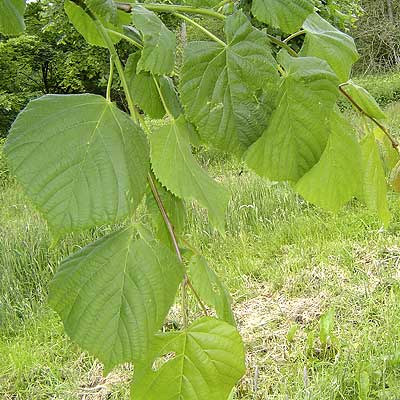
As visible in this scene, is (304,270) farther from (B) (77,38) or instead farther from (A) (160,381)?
(B) (77,38)

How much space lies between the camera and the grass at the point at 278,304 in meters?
1.91

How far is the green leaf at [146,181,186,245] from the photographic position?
0.48m

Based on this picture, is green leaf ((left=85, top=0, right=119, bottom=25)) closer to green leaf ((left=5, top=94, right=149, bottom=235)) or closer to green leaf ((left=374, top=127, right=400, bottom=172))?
green leaf ((left=5, top=94, right=149, bottom=235))

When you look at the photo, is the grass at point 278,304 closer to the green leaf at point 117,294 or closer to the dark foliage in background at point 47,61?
the green leaf at point 117,294

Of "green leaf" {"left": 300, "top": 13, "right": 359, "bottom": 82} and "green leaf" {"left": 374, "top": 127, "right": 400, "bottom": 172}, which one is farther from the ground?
"green leaf" {"left": 300, "top": 13, "right": 359, "bottom": 82}

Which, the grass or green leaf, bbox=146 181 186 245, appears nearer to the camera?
green leaf, bbox=146 181 186 245

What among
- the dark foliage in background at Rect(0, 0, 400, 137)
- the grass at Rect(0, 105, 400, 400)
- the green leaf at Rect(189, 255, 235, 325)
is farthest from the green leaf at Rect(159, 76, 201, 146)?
the dark foliage in background at Rect(0, 0, 400, 137)

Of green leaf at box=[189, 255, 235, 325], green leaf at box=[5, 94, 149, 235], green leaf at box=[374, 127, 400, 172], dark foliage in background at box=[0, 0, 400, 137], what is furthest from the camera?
dark foliage in background at box=[0, 0, 400, 137]

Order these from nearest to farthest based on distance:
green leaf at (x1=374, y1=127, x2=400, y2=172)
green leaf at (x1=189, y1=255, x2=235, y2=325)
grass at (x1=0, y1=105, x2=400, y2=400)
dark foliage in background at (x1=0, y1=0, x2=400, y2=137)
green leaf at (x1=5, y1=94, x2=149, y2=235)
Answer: green leaf at (x1=5, y1=94, x2=149, y2=235), green leaf at (x1=189, y1=255, x2=235, y2=325), green leaf at (x1=374, y1=127, x2=400, y2=172), grass at (x1=0, y1=105, x2=400, y2=400), dark foliage in background at (x1=0, y1=0, x2=400, y2=137)

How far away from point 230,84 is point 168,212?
15 cm

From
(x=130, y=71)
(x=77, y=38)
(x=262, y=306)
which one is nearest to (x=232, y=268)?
(x=262, y=306)

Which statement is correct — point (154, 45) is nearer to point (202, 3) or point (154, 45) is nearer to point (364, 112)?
point (202, 3)

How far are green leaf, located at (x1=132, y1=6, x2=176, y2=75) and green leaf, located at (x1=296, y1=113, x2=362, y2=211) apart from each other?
0.15m

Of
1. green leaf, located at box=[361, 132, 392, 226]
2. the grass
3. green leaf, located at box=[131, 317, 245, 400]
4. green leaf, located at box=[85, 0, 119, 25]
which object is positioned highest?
green leaf, located at box=[85, 0, 119, 25]
